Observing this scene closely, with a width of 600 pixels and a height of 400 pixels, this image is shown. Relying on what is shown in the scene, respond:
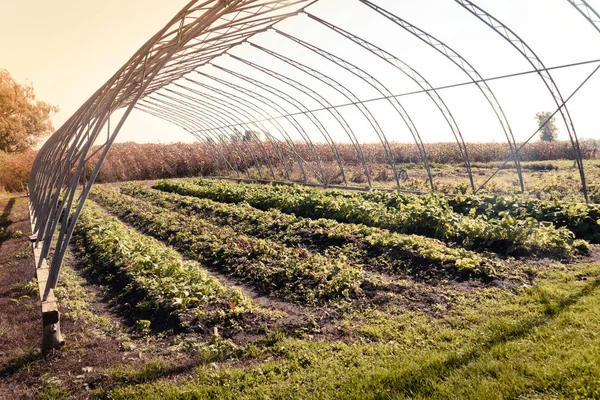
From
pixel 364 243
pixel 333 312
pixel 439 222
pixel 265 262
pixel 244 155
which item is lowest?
pixel 333 312

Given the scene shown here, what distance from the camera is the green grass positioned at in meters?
3.63

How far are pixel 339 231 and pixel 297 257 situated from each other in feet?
5.25

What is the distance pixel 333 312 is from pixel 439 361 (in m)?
1.69

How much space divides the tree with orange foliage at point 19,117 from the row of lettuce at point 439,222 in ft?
93.3

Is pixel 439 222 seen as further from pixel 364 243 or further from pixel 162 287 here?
pixel 162 287

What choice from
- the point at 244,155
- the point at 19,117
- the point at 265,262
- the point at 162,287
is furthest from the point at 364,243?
the point at 19,117

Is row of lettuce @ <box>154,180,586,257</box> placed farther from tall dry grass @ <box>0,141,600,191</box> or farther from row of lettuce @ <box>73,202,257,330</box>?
tall dry grass @ <box>0,141,600,191</box>

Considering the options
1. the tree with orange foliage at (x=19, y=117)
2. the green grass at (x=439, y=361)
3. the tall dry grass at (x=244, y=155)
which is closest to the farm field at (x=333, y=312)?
the green grass at (x=439, y=361)

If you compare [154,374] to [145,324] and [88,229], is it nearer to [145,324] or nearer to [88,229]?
[145,324]

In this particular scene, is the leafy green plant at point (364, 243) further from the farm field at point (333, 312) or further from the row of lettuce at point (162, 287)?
the row of lettuce at point (162, 287)

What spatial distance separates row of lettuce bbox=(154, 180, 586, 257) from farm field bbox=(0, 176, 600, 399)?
0.04m

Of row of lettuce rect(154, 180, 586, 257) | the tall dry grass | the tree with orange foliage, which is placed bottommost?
row of lettuce rect(154, 180, 586, 257)

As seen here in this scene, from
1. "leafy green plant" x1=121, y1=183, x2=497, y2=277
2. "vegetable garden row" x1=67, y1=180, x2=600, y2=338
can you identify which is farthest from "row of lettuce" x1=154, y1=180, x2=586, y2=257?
"leafy green plant" x1=121, y1=183, x2=497, y2=277

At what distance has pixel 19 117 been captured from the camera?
3403 cm
